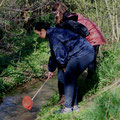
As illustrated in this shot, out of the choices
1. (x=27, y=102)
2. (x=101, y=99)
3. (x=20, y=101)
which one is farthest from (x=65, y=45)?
(x=20, y=101)

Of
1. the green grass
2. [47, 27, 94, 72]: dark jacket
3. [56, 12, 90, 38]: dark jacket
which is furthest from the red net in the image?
the green grass

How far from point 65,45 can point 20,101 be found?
2.45 m

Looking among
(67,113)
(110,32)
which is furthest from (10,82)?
(110,32)

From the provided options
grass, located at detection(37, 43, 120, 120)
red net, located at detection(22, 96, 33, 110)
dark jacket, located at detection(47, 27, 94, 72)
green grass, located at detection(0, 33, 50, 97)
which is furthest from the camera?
green grass, located at detection(0, 33, 50, 97)

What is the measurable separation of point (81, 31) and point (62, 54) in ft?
1.98

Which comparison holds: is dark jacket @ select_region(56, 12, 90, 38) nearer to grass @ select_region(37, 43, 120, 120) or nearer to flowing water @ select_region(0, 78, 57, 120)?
grass @ select_region(37, 43, 120, 120)

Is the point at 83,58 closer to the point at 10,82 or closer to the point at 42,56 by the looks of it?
the point at 10,82

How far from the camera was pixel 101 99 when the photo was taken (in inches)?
105

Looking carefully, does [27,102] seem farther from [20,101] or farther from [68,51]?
[20,101]

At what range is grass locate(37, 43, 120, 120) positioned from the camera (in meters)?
2.58

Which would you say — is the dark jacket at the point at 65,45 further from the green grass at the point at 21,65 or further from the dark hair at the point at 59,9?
the green grass at the point at 21,65

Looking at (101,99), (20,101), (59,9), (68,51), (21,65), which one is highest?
(59,9)

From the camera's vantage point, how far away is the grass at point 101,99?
8.45 feet

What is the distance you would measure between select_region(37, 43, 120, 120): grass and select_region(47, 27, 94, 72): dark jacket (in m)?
0.74
